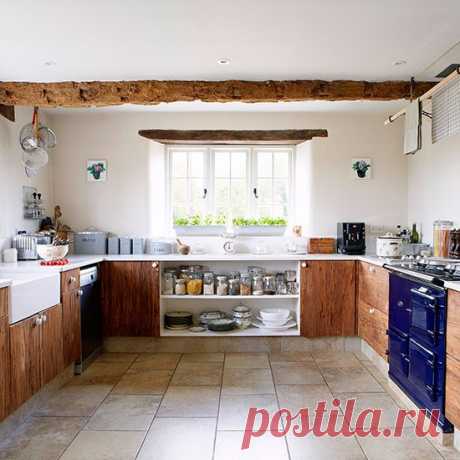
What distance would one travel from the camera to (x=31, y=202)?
3.94 meters

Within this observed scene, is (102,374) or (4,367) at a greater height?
(4,367)

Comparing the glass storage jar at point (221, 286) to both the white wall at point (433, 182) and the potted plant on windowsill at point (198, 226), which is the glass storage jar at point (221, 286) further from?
the white wall at point (433, 182)

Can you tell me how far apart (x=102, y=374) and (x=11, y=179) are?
1.83 m

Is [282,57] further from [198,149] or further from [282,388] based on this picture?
[282,388]

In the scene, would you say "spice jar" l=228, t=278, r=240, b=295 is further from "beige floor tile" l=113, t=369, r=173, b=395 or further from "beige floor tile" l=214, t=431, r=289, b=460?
"beige floor tile" l=214, t=431, r=289, b=460

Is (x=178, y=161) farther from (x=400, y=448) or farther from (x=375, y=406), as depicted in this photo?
(x=400, y=448)

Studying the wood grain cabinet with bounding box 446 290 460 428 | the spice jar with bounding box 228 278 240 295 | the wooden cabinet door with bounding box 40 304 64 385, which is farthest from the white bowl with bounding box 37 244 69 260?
the wood grain cabinet with bounding box 446 290 460 428

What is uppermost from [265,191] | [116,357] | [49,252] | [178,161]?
[178,161]

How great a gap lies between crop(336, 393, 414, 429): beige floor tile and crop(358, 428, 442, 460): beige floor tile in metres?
0.14

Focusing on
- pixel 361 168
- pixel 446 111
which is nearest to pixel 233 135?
pixel 361 168

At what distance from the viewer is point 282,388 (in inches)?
120

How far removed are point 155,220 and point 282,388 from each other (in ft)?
7.17

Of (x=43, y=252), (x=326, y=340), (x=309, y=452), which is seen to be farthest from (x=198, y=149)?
(x=309, y=452)

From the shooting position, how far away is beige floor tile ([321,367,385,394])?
3018 millimetres
